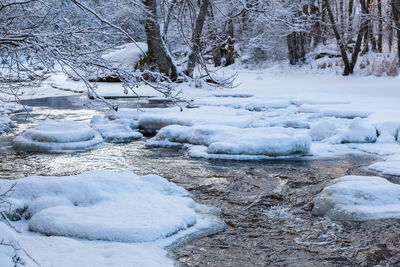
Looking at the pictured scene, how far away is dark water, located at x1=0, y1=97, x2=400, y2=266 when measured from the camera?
388cm

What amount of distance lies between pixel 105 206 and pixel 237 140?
391 cm

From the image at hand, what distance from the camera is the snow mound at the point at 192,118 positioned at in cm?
967

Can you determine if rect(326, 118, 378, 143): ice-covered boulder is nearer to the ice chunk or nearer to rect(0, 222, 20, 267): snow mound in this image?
the ice chunk

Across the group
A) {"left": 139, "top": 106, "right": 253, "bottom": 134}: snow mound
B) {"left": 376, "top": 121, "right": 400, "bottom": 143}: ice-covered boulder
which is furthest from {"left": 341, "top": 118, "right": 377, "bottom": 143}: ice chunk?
{"left": 139, "top": 106, "right": 253, "bottom": 134}: snow mound

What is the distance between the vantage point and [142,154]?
7.99 meters

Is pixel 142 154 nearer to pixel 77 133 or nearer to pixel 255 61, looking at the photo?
pixel 77 133

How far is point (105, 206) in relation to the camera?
455cm

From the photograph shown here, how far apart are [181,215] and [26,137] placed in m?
5.30

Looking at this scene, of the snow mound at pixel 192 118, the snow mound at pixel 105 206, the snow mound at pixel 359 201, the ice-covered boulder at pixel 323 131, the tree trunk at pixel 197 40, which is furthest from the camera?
the snow mound at pixel 192 118

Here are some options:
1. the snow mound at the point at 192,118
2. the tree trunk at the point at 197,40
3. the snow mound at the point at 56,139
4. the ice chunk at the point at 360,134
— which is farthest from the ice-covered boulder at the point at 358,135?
the tree trunk at the point at 197,40

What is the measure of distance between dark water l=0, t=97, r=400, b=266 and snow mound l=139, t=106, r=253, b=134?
3.99 ft

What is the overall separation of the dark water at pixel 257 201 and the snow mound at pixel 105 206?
1.28 feet

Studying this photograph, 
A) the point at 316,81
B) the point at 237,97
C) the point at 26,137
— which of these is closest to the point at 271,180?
the point at 26,137

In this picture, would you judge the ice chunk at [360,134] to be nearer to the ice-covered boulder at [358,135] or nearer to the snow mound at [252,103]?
the ice-covered boulder at [358,135]
